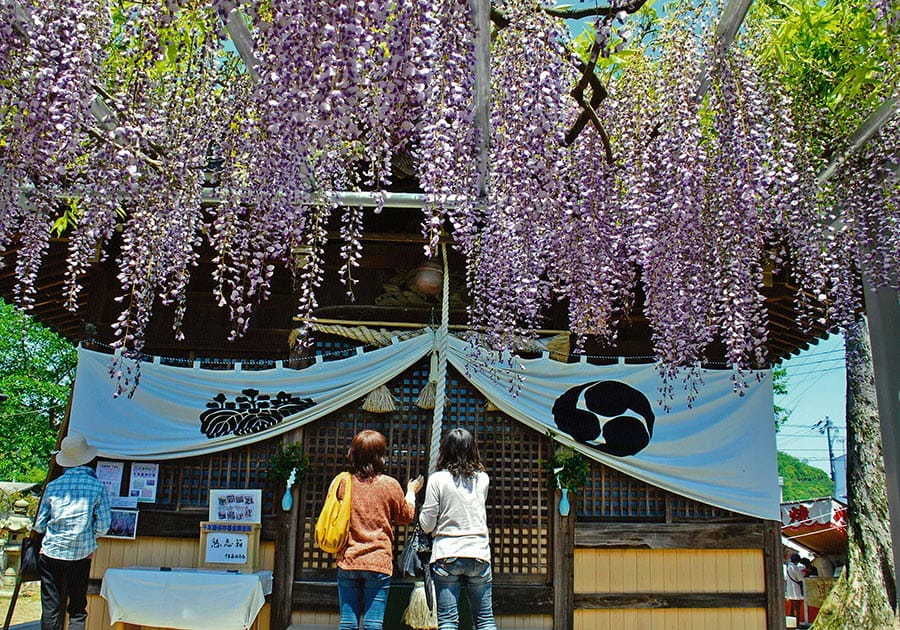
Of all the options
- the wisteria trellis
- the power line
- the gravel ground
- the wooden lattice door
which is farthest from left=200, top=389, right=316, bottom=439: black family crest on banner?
the power line

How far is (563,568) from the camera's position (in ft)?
16.2

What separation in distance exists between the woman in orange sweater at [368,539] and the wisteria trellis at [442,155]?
0.92 metres

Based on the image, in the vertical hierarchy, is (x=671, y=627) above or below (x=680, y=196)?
below

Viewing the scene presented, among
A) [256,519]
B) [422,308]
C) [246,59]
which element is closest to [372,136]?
[246,59]

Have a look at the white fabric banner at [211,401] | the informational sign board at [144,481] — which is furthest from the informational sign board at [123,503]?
the white fabric banner at [211,401]

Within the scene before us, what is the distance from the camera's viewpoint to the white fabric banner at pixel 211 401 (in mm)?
5020

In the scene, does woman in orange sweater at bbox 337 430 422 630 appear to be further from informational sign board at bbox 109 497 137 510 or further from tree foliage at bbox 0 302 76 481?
tree foliage at bbox 0 302 76 481

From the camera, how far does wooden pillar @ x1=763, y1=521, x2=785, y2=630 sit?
16.9 ft

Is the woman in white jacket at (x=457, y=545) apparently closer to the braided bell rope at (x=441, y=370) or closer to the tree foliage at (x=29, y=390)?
the braided bell rope at (x=441, y=370)

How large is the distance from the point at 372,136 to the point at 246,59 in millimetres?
733

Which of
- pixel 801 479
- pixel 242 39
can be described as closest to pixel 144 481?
pixel 242 39

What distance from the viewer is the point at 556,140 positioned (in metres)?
3.20

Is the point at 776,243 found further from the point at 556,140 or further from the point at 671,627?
the point at 671,627

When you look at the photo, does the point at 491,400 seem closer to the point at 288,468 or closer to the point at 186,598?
the point at 288,468
